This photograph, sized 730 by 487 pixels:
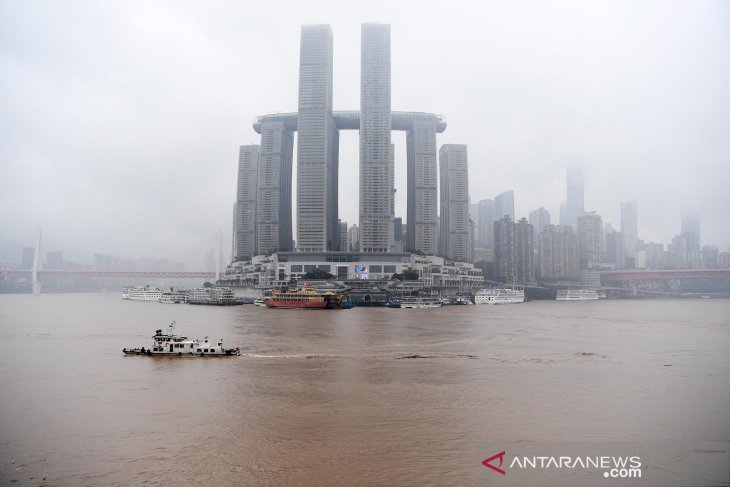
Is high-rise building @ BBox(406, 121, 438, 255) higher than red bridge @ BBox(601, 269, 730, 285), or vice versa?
high-rise building @ BBox(406, 121, 438, 255)

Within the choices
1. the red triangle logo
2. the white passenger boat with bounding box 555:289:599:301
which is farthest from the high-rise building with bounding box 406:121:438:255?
the red triangle logo

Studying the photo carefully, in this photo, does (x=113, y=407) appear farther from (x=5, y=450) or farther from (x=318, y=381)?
(x=318, y=381)

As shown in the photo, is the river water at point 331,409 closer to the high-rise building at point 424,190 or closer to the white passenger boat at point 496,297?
the white passenger boat at point 496,297

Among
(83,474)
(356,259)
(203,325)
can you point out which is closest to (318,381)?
(83,474)

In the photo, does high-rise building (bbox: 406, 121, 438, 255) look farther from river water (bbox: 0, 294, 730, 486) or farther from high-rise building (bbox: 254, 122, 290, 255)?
river water (bbox: 0, 294, 730, 486)

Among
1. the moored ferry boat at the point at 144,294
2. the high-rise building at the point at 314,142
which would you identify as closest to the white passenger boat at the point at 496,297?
the high-rise building at the point at 314,142

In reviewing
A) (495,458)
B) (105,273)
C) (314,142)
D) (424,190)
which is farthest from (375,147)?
(495,458)

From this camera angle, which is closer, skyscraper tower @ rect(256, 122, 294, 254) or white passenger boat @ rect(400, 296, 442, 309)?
white passenger boat @ rect(400, 296, 442, 309)

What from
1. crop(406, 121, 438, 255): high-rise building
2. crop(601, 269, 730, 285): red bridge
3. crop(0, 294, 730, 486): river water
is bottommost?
crop(0, 294, 730, 486): river water
